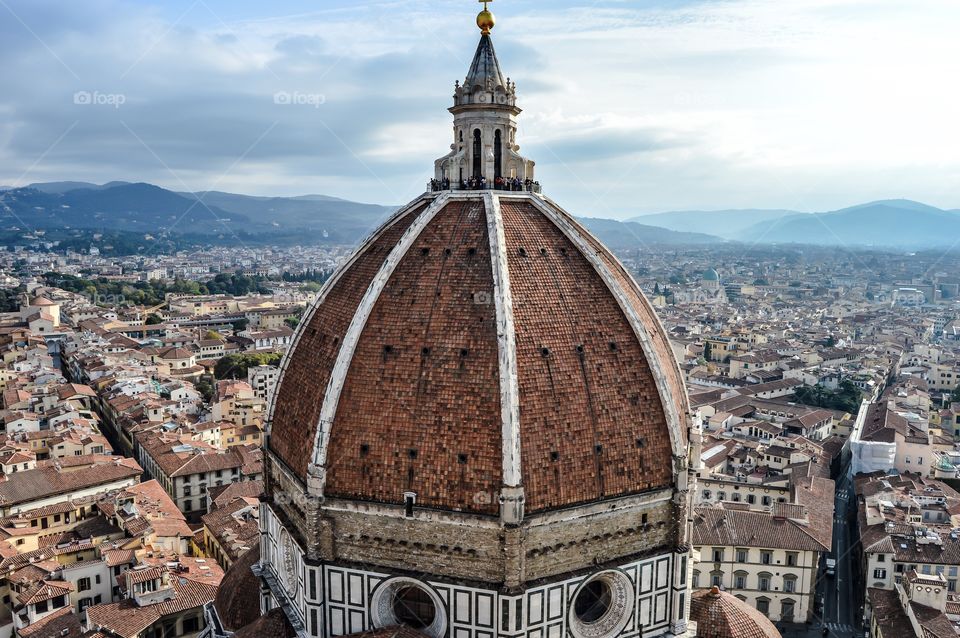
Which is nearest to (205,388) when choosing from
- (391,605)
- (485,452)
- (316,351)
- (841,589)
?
(841,589)

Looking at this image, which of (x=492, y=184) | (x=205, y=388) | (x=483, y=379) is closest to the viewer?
(x=483, y=379)

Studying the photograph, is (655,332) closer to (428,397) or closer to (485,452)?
(485,452)

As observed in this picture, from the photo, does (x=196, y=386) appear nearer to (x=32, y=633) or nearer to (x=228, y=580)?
(x=32, y=633)

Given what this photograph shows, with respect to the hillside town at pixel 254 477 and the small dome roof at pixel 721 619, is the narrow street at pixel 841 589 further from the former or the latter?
the small dome roof at pixel 721 619

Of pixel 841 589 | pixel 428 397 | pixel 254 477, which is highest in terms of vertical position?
pixel 428 397

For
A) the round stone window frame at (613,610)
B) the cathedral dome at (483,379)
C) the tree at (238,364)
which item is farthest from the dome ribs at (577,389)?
the tree at (238,364)
